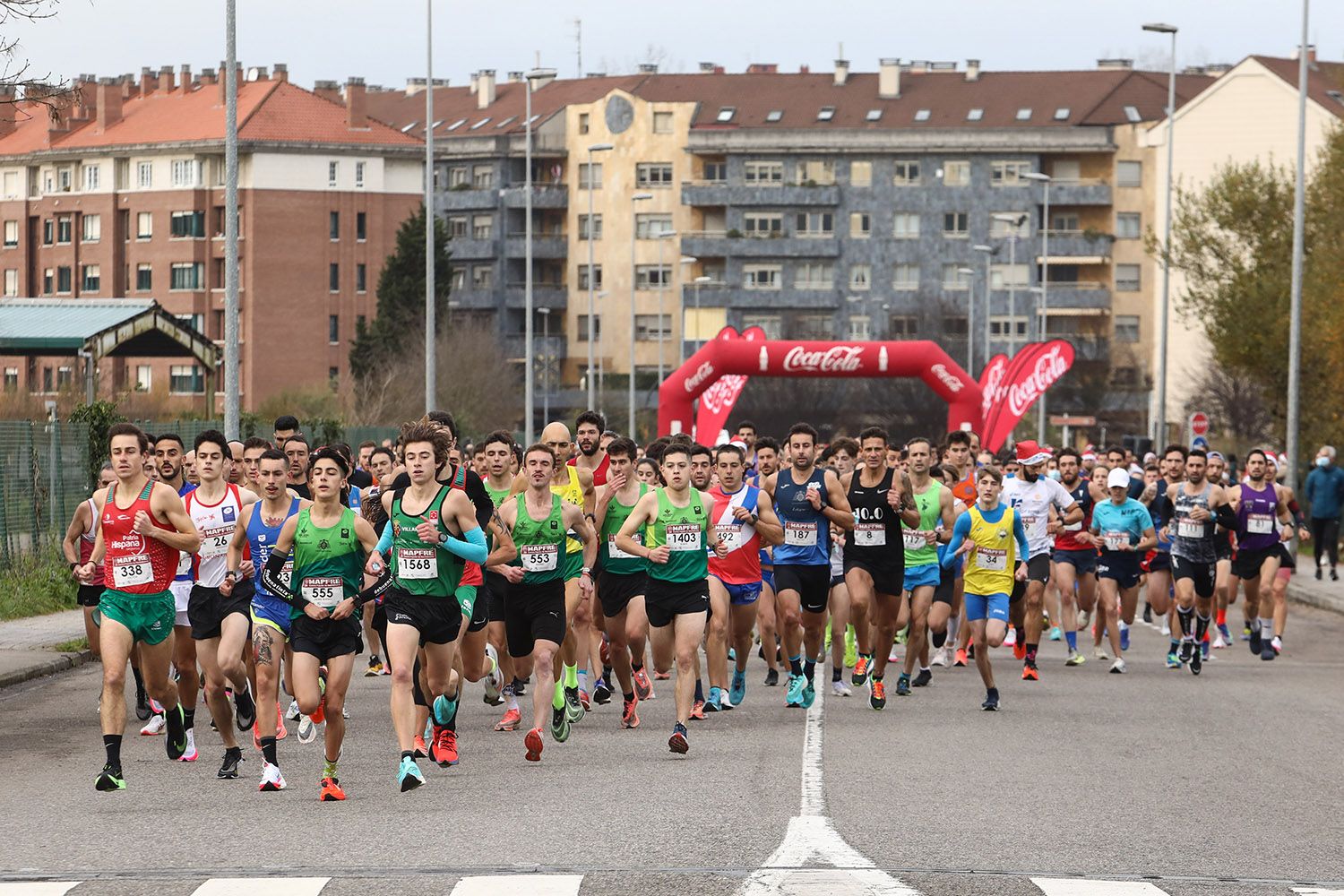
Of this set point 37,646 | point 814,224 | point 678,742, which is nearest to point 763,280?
point 814,224

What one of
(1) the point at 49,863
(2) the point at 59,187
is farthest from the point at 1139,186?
(1) the point at 49,863

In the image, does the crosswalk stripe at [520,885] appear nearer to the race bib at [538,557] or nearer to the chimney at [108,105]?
the race bib at [538,557]

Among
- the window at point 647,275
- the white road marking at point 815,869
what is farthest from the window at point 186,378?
the white road marking at point 815,869

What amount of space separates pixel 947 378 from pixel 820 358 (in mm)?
2202

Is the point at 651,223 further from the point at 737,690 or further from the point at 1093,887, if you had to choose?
the point at 1093,887

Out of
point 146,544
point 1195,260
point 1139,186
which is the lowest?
point 146,544

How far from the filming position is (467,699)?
17391mm

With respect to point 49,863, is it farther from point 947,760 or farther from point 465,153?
point 465,153

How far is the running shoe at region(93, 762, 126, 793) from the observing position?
12023mm

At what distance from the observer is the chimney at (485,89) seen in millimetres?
119438

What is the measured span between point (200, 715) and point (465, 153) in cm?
10031

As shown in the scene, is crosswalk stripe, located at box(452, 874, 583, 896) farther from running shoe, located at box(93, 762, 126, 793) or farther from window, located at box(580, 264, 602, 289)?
window, located at box(580, 264, 602, 289)

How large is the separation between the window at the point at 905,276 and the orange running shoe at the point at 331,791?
338 feet

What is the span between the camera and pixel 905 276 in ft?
372
